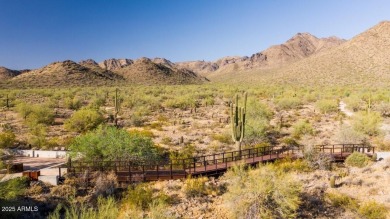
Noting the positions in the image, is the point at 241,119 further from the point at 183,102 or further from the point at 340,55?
the point at 340,55

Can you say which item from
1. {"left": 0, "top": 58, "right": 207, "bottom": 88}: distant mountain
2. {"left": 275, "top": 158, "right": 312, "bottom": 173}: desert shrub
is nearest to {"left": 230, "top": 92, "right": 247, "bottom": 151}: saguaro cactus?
{"left": 275, "top": 158, "right": 312, "bottom": 173}: desert shrub

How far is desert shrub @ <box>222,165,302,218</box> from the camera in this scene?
13398 mm

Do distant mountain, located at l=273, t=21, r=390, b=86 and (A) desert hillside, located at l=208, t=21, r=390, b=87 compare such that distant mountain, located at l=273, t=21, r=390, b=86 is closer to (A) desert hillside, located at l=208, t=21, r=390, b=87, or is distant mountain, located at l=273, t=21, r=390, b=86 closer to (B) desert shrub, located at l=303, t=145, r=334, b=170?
(A) desert hillside, located at l=208, t=21, r=390, b=87

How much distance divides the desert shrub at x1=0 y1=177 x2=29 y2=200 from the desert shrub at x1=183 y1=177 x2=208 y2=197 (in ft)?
26.6

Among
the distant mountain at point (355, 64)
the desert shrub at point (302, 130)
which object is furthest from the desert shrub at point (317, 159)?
the distant mountain at point (355, 64)

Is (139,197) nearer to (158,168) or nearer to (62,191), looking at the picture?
(158,168)

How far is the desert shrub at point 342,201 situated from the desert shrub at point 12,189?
601 inches

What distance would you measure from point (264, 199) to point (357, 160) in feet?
35.4

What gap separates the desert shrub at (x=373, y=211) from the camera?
13.8 meters

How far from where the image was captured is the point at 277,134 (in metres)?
31.1

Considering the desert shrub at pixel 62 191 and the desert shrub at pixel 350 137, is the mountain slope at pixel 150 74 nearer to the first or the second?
the desert shrub at pixel 350 137

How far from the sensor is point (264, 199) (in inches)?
543

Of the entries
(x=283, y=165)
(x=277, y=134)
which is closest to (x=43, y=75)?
(x=277, y=134)

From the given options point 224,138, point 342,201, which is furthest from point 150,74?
point 342,201
